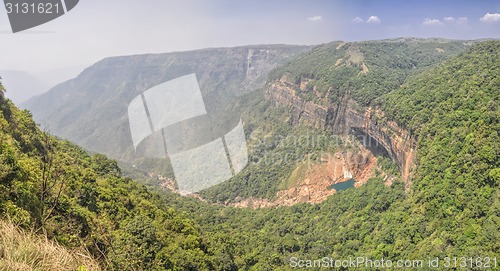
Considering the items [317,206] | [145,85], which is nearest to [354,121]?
[317,206]

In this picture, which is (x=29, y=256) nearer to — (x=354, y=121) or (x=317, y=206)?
(x=317, y=206)

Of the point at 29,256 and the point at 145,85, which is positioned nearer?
the point at 29,256

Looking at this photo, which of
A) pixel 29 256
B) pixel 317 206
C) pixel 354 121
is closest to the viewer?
pixel 29 256

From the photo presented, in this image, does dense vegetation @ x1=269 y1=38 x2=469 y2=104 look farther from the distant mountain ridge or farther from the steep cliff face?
the distant mountain ridge

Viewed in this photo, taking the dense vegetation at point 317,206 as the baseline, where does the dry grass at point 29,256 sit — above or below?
above

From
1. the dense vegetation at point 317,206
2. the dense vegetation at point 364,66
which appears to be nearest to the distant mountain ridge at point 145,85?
the dense vegetation at point 364,66

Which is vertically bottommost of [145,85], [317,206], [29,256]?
[317,206]

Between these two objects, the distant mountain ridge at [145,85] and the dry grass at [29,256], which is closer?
the dry grass at [29,256]

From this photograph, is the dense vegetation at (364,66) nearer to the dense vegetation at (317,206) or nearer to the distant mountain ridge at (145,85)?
the dense vegetation at (317,206)
